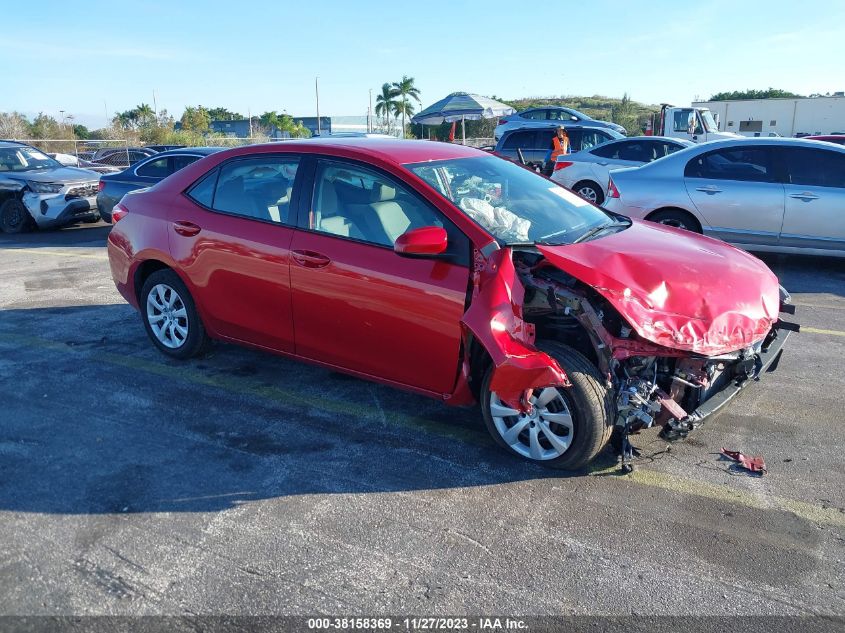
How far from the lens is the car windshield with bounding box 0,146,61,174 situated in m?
12.4

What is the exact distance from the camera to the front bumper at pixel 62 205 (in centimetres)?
1188

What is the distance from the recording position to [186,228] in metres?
4.98

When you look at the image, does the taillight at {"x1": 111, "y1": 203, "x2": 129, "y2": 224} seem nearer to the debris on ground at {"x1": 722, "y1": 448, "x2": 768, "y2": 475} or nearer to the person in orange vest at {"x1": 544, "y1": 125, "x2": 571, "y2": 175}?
the debris on ground at {"x1": 722, "y1": 448, "x2": 768, "y2": 475}

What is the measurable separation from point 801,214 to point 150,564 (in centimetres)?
768

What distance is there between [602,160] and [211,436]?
10.2 metres

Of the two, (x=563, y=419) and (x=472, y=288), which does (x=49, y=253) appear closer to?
(x=472, y=288)

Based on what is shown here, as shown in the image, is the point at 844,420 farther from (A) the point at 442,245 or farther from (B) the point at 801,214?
(B) the point at 801,214

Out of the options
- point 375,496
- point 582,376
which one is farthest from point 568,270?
point 375,496

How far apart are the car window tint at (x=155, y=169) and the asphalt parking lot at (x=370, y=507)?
692 centimetres

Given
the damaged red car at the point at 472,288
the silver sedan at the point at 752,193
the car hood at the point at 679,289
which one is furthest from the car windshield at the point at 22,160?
the car hood at the point at 679,289

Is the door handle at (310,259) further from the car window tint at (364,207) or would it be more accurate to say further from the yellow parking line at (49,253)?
the yellow parking line at (49,253)

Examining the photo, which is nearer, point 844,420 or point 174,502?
point 174,502

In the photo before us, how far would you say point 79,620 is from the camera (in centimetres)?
269

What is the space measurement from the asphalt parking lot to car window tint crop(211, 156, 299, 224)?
1.24m
